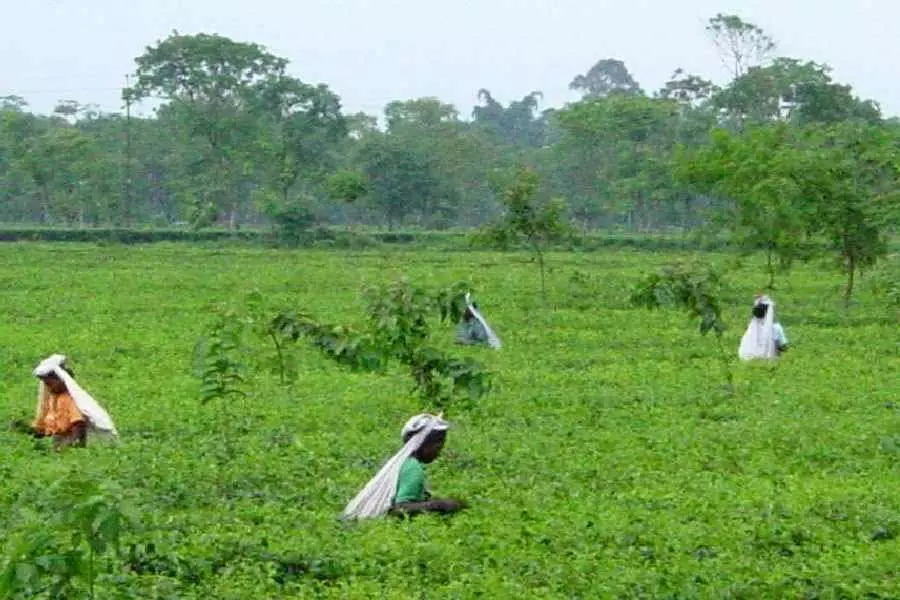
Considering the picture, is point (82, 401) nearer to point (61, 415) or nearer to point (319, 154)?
point (61, 415)

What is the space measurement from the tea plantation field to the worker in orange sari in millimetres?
302

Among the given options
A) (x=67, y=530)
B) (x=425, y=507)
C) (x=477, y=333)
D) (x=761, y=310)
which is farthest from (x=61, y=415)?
(x=761, y=310)

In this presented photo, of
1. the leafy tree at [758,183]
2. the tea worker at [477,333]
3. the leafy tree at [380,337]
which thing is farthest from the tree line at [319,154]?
the leafy tree at [380,337]

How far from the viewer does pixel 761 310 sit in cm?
2198

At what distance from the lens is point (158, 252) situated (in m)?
52.1

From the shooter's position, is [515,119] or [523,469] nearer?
[523,469]

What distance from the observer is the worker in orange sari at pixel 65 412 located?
46.5ft

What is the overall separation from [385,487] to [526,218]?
2237 centimetres

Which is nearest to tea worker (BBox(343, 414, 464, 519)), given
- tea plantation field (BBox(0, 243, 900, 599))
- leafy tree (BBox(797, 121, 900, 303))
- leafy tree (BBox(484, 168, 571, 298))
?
tea plantation field (BBox(0, 243, 900, 599))

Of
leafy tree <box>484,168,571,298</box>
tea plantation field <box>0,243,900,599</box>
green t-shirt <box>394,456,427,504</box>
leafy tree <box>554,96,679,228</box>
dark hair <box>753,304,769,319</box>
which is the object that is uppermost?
leafy tree <box>554,96,679,228</box>

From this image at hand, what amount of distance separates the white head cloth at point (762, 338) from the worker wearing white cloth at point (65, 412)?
34.8ft

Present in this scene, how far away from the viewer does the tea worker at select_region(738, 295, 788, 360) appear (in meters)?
21.9

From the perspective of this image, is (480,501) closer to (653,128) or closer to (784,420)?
(784,420)

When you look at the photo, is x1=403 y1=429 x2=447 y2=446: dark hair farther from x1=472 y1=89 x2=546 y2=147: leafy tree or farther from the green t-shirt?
x1=472 y1=89 x2=546 y2=147: leafy tree
